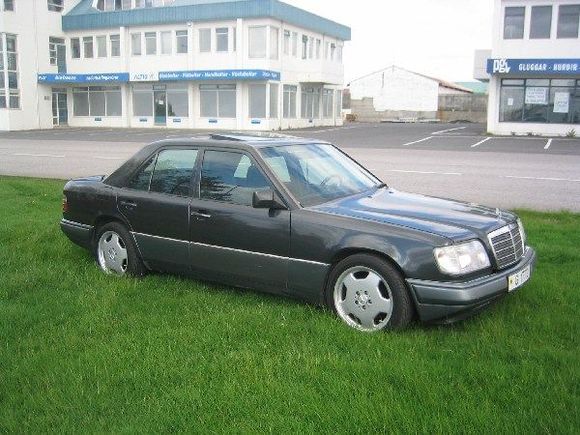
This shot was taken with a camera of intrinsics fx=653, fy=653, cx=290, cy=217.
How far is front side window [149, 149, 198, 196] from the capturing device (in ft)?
20.2

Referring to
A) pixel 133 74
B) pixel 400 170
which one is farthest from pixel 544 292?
pixel 133 74

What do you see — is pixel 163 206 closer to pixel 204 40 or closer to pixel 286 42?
pixel 204 40

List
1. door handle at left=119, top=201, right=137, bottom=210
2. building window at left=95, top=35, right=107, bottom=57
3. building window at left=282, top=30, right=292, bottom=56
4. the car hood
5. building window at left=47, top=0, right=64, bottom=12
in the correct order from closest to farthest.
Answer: the car hood
door handle at left=119, top=201, right=137, bottom=210
building window at left=282, top=30, right=292, bottom=56
building window at left=47, top=0, right=64, bottom=12
building window at left=95, top=35, right=107, bottom=57

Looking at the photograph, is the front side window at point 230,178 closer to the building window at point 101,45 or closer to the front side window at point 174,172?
the front side window at point 174,172

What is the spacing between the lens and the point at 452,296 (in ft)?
15.1

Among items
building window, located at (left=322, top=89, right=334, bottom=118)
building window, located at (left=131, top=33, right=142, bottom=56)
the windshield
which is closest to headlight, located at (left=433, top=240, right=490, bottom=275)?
the windshield

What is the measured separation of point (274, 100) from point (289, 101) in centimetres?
250

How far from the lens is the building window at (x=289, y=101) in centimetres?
4638

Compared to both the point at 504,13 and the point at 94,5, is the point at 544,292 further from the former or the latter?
the point at 94,5

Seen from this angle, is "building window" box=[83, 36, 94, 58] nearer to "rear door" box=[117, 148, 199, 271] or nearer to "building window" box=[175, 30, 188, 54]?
"building window" box=[175, 30, 188, 54]

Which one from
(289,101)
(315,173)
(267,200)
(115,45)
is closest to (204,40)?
(289,101)

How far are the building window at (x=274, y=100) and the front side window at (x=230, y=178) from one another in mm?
38917

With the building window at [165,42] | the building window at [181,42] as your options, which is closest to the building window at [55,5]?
the building window at [165,42]

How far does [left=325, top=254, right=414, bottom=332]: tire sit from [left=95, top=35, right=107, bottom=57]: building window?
48.2 m
